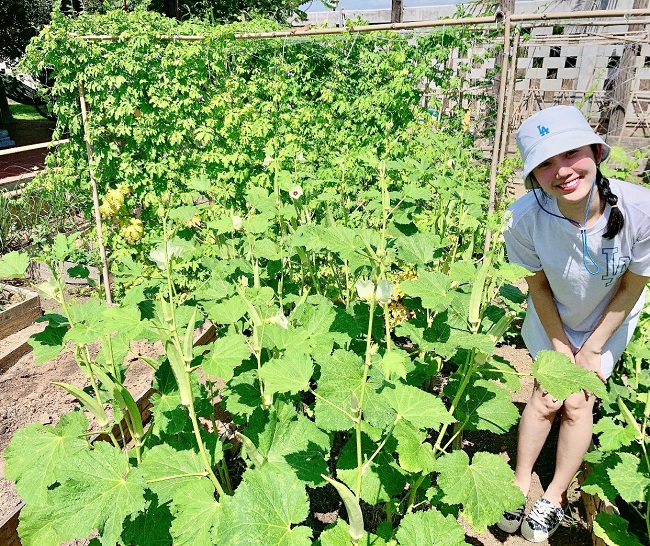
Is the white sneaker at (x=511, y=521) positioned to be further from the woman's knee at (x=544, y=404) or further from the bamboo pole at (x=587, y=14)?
the bamboo pole at (x=587, y=14)

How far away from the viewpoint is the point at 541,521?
2.31 meters

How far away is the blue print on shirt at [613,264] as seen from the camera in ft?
6.33

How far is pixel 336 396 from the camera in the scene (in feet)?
4.65

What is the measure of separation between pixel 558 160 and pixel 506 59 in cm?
258

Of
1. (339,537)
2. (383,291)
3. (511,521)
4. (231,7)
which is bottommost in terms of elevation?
(511,521)

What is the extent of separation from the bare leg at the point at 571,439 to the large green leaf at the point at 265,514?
1.49 metres

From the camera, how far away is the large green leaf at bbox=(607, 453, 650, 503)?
71.9 inches

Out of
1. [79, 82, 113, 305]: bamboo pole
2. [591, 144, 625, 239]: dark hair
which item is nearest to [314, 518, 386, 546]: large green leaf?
[591, 144, 625, 239]: dark hair

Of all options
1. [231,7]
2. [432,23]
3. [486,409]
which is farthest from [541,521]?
[231,7]

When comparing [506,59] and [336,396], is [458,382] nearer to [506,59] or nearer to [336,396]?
[336,396]

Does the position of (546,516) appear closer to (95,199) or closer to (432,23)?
(432,23)

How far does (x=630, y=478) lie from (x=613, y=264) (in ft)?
2.61

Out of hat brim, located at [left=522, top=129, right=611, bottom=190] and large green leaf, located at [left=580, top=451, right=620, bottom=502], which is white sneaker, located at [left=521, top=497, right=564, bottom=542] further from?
hat brim, located at [left=522, top=129, right=611, bottom=190]

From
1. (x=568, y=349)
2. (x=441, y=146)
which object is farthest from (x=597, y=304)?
(x=441, y=146)
